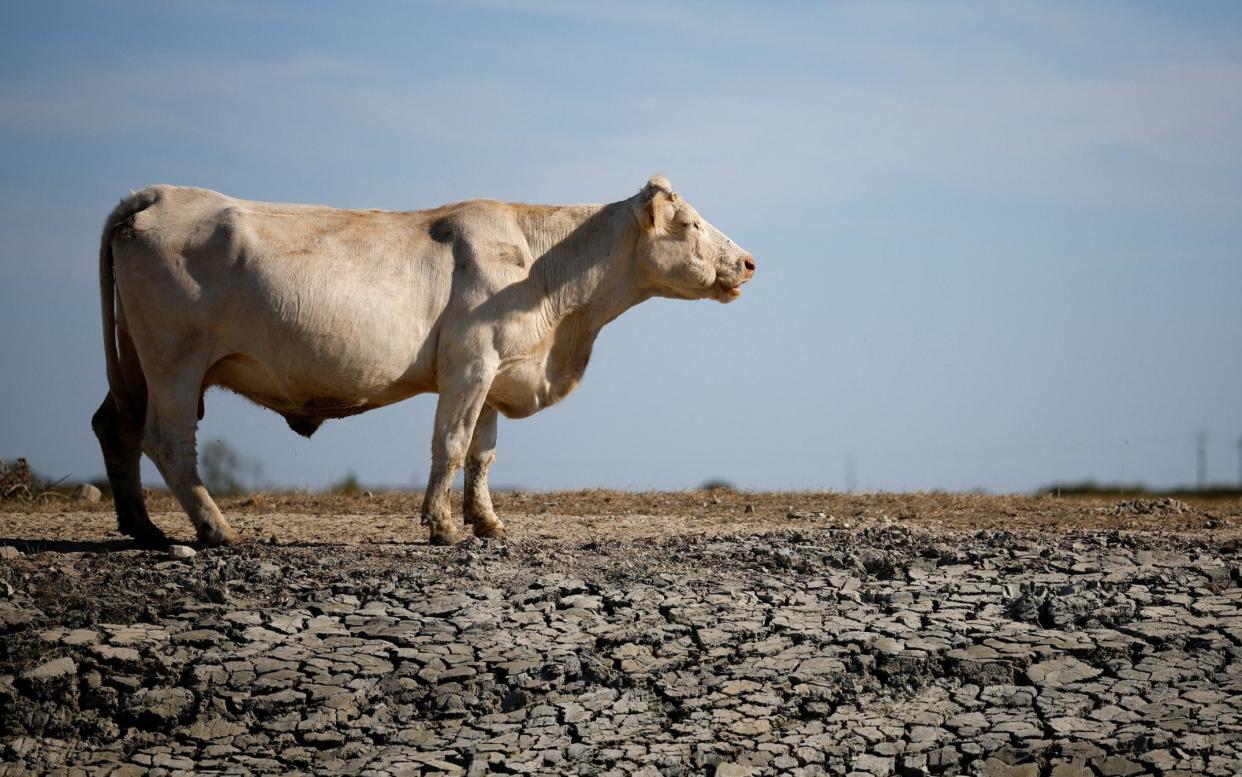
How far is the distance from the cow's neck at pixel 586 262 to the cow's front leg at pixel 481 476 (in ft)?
3.41

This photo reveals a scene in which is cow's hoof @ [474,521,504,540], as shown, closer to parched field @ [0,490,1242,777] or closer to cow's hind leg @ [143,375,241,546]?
parched field @ [0,490,1242,777]

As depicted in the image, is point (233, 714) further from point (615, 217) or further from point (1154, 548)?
point (1154, 548)

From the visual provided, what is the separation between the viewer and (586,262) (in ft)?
40.0

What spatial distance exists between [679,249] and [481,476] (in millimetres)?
2525

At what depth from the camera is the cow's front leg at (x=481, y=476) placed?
39.8ft

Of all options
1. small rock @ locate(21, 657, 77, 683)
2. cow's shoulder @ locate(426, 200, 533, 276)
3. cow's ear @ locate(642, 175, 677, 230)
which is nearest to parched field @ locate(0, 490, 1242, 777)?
→ small rock @ locate(21, 657, 77, 683)

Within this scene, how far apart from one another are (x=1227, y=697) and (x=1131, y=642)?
Result: 80 cm

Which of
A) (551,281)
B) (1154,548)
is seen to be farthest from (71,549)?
(1154,548)

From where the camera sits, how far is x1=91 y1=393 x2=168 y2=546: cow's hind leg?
37.3 feet

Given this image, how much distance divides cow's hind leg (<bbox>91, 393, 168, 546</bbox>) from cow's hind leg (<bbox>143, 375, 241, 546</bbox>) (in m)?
0.56

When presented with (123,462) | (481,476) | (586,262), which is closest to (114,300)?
(123,462)

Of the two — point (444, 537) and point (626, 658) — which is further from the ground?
point (444, 537)

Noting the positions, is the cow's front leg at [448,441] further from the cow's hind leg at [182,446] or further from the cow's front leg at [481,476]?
the cow's hind leg at [182,446]

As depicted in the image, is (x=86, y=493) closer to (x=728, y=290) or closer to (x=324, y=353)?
(x=324, y=353)
